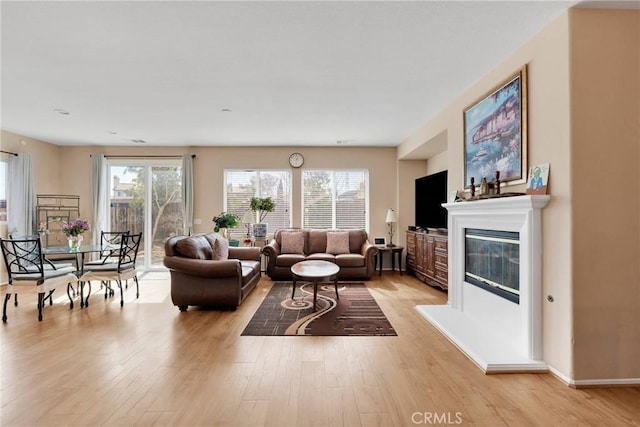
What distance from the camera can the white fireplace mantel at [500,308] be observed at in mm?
2502

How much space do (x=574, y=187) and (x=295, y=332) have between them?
276cm

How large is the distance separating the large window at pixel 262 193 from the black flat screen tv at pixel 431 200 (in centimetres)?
277

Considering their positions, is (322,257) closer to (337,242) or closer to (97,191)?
(337,242)

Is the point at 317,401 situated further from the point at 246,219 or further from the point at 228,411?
the point at 246,219

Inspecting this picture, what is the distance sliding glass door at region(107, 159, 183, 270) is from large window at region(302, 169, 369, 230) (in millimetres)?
2808

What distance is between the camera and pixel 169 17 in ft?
7.51

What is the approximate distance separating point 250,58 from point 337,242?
4.10 meters

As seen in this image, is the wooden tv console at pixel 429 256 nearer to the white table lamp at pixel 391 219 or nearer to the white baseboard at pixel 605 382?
the white table lamp at pixel 391 219

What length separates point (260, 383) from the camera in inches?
90.2

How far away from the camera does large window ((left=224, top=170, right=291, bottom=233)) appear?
6.86 m

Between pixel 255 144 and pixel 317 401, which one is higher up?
pixel 255 144

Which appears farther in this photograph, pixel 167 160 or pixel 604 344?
pixel 167 160

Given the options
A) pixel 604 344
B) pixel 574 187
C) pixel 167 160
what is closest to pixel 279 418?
pixel 604 344

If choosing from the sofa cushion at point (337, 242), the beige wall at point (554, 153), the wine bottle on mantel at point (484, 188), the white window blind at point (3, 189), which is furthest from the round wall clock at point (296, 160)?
the white window blind at point (3, 189)
